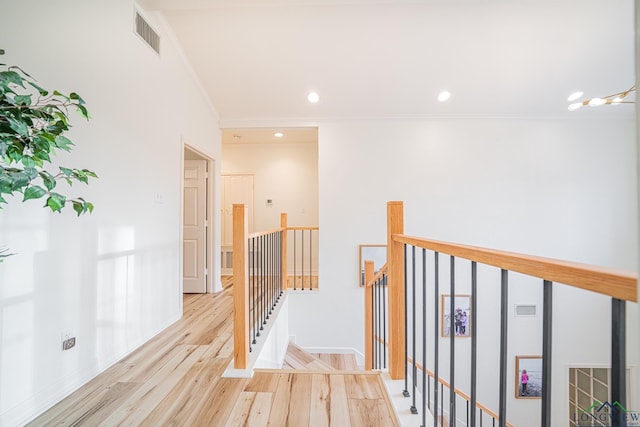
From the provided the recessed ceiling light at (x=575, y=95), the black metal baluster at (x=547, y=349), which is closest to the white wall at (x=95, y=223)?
the black metal baluster at (x=547, y=349)

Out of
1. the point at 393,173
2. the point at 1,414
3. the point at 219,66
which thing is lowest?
the point at 1,414

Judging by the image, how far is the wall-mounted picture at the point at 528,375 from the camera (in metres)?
4.18

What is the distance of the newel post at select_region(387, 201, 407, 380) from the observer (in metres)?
1.63

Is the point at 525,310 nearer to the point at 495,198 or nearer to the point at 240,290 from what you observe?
the point at 495,198

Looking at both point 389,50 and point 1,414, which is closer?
point 1,414

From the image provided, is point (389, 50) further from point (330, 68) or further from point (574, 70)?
point (574, 70)

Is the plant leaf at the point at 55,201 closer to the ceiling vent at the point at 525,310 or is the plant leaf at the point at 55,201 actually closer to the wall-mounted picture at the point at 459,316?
the wall-mounted picture at the point at 459,316

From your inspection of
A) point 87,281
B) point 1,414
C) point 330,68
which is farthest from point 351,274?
point 1,414

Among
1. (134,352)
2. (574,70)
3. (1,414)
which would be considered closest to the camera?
(1,414)

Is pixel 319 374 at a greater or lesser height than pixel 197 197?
lesser

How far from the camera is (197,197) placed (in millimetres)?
4121

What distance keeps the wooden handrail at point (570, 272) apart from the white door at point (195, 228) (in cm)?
385

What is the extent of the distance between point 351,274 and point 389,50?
9.70 feet

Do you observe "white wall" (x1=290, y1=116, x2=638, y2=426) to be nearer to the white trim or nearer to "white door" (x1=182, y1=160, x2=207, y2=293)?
the white trim
